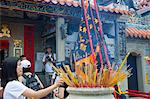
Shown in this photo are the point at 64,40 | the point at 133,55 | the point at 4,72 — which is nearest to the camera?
the point at 4,72

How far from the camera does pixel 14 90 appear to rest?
2.52 meters

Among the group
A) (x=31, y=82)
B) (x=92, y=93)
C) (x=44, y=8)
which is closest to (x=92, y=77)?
(x=92, y=93)

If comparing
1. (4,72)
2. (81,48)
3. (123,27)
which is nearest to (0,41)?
(81,48)

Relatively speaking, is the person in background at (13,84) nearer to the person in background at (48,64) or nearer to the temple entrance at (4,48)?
the person in background at (48,64)

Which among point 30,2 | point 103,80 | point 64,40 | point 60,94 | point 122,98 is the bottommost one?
point 122,98

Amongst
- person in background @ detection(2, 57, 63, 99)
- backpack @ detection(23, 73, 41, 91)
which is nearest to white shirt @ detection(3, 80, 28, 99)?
person in background @ detection(2, 57, 63, 99)

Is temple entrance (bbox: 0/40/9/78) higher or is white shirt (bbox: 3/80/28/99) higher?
temple entrance (bbox: 0/40/9/78)

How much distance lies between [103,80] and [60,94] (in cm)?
116

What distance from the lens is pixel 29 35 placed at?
8.27m

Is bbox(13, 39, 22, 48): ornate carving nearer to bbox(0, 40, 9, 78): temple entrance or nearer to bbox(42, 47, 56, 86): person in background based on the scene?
bbox(0, 40, 9, 78): temple entrance

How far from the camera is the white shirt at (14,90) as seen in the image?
2.50 meters

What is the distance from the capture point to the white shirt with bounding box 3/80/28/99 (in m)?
2.50

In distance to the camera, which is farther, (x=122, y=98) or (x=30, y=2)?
(x=122, y=98)

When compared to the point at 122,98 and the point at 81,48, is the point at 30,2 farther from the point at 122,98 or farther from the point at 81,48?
the point at 122,98
